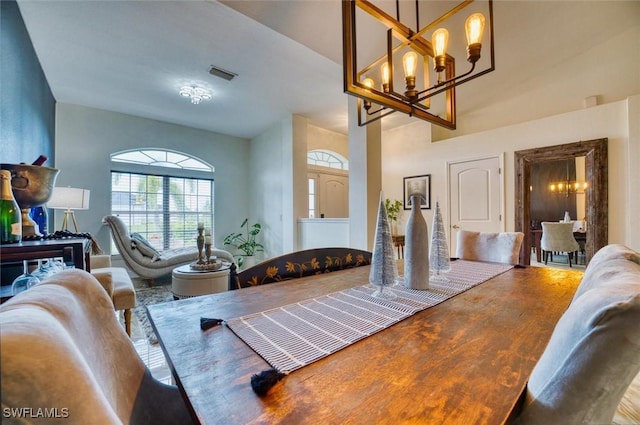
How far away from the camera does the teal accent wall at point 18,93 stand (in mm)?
2004

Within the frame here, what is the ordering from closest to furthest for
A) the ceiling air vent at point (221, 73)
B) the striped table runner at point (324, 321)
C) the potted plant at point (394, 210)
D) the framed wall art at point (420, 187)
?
the striped table runner at point (324, 321) < the ceiling air vent at point (221, 73) < the framed wall art at point (420, 187) < the potted plant at point (394, 210)

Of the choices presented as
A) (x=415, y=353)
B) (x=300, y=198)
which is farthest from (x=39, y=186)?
(x=300, y=198)

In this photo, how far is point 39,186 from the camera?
1497 mm

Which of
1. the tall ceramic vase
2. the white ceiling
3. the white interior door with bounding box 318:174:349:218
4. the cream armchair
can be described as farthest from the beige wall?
the cream armchair

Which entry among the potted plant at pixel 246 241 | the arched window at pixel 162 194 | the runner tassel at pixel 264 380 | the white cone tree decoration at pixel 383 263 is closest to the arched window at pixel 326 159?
the potted plant at pixel 246 241

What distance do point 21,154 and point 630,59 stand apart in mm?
6809

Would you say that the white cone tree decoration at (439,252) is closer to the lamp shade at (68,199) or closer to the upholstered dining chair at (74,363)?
the upholstered dining chair at (74,363)

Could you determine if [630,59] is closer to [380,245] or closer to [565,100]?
[565,100]

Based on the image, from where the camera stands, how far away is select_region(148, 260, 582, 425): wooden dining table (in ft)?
1.59

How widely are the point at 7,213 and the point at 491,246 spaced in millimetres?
2986

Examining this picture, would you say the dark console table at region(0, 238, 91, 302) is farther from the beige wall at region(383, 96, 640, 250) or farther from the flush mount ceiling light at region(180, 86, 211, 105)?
the beige wall at region(383, 96, 640, 250)

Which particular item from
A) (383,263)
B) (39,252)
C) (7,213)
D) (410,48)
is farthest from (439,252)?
(7,213)

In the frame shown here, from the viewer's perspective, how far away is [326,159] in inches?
234

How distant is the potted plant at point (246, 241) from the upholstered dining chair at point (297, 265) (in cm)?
379
